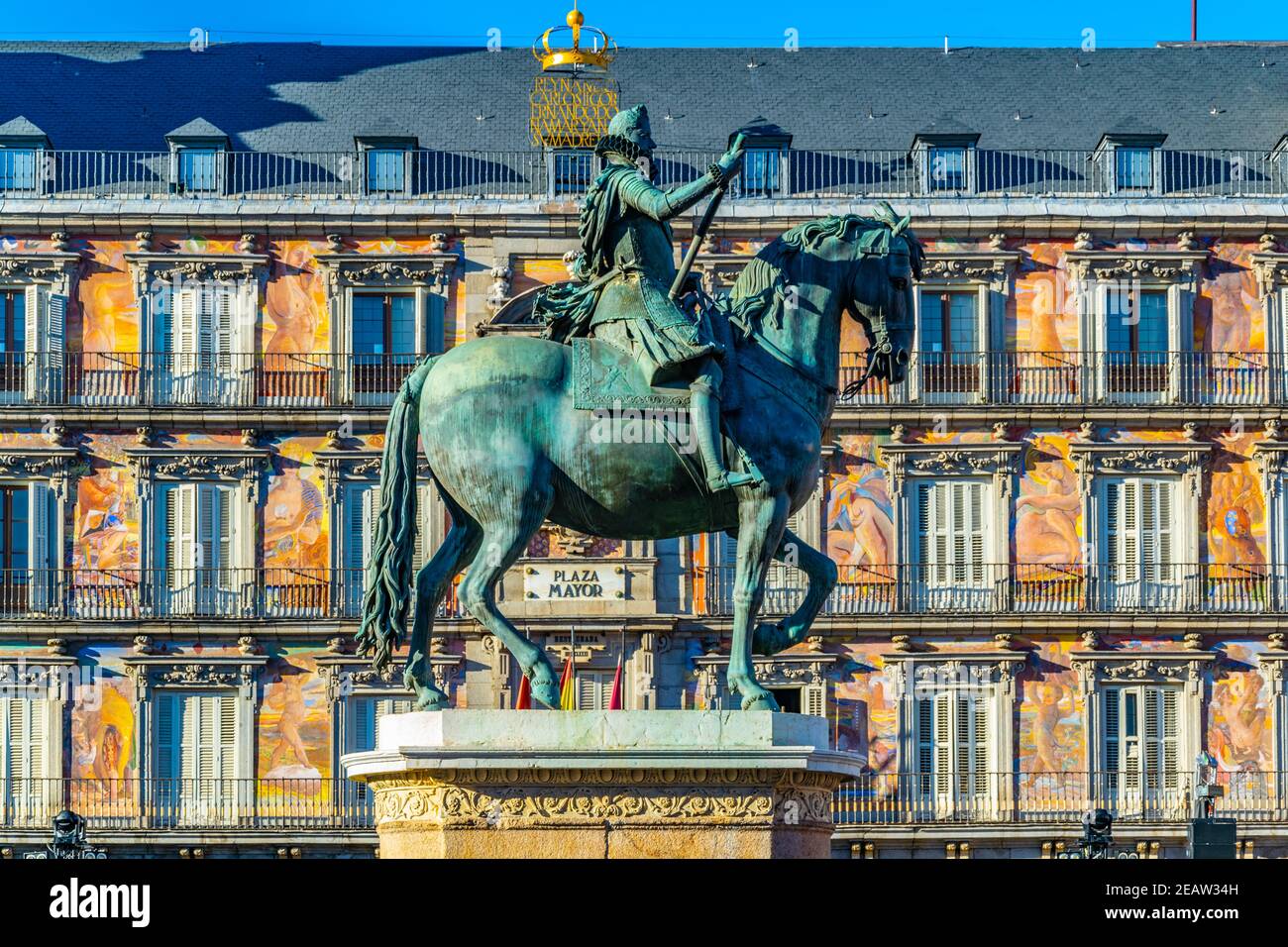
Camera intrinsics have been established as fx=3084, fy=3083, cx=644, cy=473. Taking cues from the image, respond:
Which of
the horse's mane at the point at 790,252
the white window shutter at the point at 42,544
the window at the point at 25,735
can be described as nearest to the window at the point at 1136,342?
the white window shutter at the point at 42,544

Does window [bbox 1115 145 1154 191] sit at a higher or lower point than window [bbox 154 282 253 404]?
higher

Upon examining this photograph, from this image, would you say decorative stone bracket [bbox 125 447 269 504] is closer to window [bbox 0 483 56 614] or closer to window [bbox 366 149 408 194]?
window [bbox 0 483 56 614]

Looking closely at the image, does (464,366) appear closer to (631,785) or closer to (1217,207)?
(631,785)

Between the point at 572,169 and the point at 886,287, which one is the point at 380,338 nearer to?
the point at 572,169

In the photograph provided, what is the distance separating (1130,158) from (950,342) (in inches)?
169

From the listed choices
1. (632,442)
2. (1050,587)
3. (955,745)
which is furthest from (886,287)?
(1050,587)

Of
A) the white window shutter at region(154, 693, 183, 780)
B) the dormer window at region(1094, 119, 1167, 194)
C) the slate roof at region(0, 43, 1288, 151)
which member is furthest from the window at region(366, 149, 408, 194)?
the dormer window at region(1094, 119, 1167, 194)

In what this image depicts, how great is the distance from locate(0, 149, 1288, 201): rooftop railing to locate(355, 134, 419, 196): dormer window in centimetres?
2

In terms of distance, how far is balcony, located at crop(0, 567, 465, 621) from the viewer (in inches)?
1937

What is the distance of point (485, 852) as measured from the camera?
54.0ft

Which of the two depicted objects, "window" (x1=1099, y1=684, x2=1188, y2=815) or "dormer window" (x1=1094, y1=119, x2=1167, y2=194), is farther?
"dormer window" (x1=1094, y1=119, x2=1167, y2=194)

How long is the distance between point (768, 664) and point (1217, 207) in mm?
10401

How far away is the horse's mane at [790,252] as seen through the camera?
1773 centimetres
